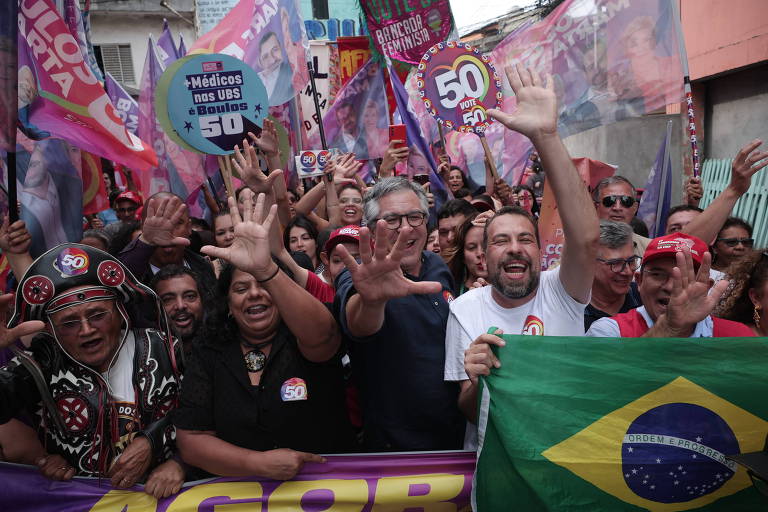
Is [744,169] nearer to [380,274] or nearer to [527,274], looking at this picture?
[527,274]

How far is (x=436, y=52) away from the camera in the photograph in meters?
6.29

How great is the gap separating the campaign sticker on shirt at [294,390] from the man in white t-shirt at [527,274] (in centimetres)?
57

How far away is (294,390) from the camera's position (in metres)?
2.51

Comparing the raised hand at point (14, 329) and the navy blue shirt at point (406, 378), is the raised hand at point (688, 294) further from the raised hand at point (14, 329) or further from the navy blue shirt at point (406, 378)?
the raised hand at point (14, 329)

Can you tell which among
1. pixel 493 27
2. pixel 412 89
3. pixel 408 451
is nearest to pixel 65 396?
pixel 408 451

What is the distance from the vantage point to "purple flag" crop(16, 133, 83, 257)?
356cm

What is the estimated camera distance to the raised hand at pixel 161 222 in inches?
140

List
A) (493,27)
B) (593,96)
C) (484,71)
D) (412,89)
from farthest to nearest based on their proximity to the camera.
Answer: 1. (493,27)
2. (412,89)
3. (484,71)
4. (593,96)

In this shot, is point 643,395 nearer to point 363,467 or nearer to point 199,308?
point 363,467

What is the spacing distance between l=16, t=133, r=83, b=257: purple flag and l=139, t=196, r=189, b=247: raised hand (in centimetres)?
52

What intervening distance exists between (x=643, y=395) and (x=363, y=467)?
1.13m

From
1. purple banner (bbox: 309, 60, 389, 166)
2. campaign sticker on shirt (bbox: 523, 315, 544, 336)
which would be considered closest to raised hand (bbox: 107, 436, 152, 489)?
campaign sticker on shirt (bbox: 523, 315, 544, 336)

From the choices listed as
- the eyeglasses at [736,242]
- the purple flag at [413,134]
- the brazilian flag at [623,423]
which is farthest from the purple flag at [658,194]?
the brazilian flag at [623,423]

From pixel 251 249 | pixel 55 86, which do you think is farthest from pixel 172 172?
pixel 251 249
